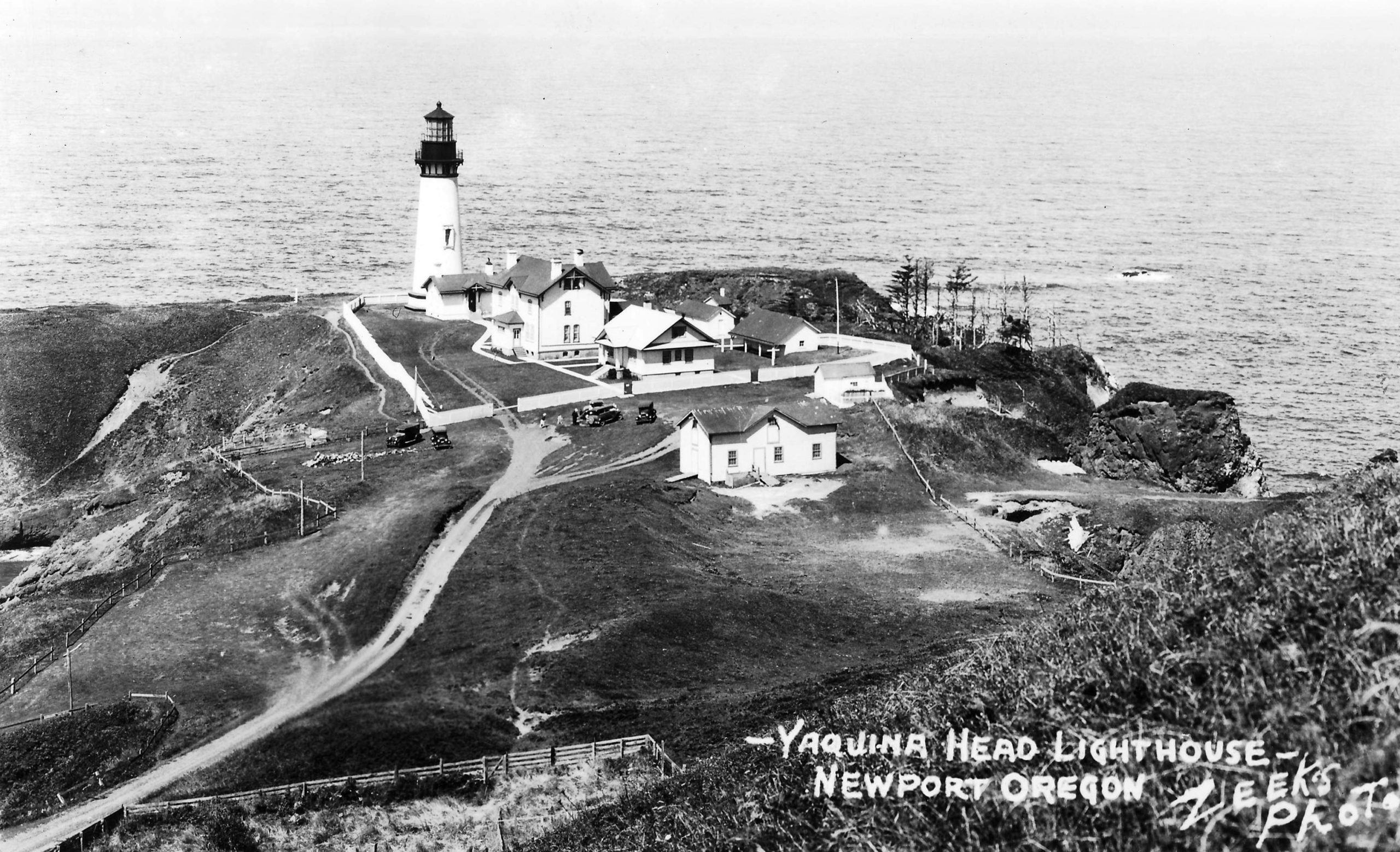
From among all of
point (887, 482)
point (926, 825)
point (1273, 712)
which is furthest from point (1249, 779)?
point (887, 482)

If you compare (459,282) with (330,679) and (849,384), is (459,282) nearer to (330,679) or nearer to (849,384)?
(849,384)

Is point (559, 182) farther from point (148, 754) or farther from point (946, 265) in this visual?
point (148, 754)

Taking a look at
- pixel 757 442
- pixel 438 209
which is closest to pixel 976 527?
pixel 757 442

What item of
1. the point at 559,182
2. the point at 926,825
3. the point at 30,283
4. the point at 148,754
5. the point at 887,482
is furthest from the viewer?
the point at 559,182

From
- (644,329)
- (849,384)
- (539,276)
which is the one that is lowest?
(849,384)

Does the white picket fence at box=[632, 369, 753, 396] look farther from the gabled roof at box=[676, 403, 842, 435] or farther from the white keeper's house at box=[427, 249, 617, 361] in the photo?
the gabled roof at box=[676, 403, 842, 435]

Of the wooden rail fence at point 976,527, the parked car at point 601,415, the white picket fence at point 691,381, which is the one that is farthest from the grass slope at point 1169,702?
the white picket fence at point 691,381
